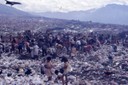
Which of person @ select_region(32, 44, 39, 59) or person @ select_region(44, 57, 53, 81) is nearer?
person @ select_region(44, 57, 53, 81)

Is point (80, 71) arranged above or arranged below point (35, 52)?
below

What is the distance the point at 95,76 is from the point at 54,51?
27.7 feet

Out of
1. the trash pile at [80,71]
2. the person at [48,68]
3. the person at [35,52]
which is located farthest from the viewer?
the person at [35,52]

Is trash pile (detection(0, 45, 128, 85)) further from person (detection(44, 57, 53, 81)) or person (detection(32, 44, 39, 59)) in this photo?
person (detection(32, 44, 39, 59))

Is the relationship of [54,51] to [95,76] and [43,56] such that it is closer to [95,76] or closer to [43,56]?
[43,56]

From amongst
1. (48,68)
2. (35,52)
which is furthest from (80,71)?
(35,52)

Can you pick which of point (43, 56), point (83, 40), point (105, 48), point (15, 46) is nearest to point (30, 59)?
point (43, 56)

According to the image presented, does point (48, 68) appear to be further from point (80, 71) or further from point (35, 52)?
point (35, 52)

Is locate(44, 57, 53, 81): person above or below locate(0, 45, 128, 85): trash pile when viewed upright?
above

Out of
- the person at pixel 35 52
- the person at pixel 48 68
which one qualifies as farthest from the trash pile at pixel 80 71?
the person at pixel 35 52

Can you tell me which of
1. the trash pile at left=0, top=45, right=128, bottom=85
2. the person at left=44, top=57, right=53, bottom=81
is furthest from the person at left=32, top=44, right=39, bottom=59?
the person at left=44, top=57, right=53, bottom=81

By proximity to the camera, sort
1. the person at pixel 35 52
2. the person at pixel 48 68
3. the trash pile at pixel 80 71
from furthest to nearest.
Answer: the person at pixel 35 52 < the person at pixel 48 68 < the trash pile at pixel 80 71

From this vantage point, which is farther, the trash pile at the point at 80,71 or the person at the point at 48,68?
the person at the point at 48,68

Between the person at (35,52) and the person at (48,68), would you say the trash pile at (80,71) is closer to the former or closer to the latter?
the person at (48,68)
